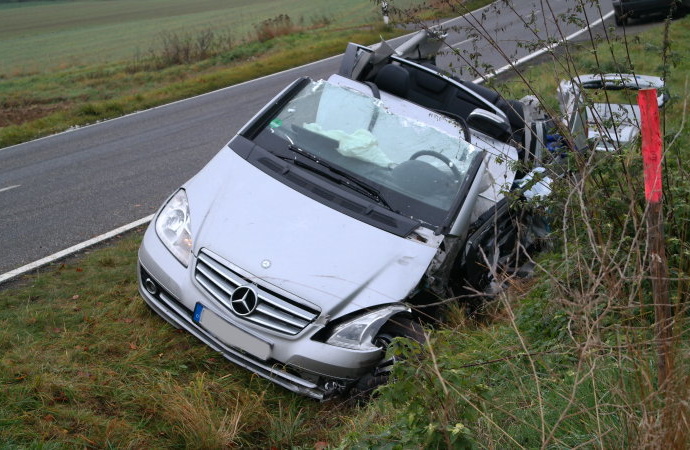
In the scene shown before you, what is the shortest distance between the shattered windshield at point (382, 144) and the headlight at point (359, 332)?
960mm

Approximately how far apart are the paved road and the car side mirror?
38 centimetres

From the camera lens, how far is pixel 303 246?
4.70m

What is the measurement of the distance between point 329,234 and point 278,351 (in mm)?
833

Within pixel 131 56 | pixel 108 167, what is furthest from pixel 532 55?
pixel 131 56

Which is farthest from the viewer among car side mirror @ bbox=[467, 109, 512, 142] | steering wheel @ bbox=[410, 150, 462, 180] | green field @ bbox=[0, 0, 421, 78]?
green field @ bbox=[0, 0, 421, 78]

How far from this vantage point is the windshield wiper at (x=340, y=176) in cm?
518

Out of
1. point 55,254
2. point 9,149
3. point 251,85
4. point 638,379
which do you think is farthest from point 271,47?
point 638,379

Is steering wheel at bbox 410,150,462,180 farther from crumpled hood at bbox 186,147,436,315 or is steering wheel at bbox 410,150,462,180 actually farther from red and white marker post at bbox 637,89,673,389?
red and white marker post at bbox 637,89,673,389

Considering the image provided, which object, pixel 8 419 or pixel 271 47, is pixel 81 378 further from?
pixel 271 47

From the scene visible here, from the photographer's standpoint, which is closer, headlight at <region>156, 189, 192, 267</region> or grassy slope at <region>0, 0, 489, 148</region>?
headlight at <region>156, 189, 192, 267</region>

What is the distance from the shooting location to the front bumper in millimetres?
4340

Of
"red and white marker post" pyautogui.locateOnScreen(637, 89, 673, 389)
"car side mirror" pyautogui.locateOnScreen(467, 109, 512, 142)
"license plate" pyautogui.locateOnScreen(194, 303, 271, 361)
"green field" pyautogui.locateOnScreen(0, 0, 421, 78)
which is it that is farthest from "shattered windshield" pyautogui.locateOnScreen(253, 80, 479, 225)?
"green field" pyautogui.locateOnScreen(0, 0, 421, 78)

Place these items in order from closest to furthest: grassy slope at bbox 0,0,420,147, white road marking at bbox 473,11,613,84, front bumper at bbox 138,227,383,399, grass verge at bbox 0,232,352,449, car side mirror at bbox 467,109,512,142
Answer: grass verge at bbox 0,232,352,449 → front bumper at bbox 138,227,383,399 → white road marking at bbox 473,11,613,84 → car side mirror at bbox 467,109,512,142 → grassy slope at bbox 0,0,420,147

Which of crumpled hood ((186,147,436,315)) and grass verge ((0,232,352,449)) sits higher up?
crumpled hood ((186,147,436,315))
